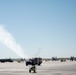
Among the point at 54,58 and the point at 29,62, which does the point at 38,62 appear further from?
the point at 54,58

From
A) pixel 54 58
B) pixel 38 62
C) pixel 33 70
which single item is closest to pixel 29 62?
pixel 38 62

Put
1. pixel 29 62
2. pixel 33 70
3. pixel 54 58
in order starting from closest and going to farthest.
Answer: pixel 33 70 → pixel 29 62 → pixel 54 58

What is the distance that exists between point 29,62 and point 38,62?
3.21 meters

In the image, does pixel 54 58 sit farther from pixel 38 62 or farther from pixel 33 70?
pixel 33 70

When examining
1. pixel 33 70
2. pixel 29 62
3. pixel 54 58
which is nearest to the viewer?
pixel 33 70

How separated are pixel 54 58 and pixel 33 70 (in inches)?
4405

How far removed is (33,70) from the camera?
34438 mm

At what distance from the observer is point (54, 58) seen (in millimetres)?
145500

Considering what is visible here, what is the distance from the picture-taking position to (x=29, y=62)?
6438cm

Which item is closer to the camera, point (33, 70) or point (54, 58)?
point (33, 70)

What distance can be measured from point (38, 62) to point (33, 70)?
32087mm

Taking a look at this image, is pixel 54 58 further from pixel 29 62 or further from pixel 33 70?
pixel 33 70

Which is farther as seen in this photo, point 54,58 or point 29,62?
point 54,58

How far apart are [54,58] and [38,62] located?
262 feet
